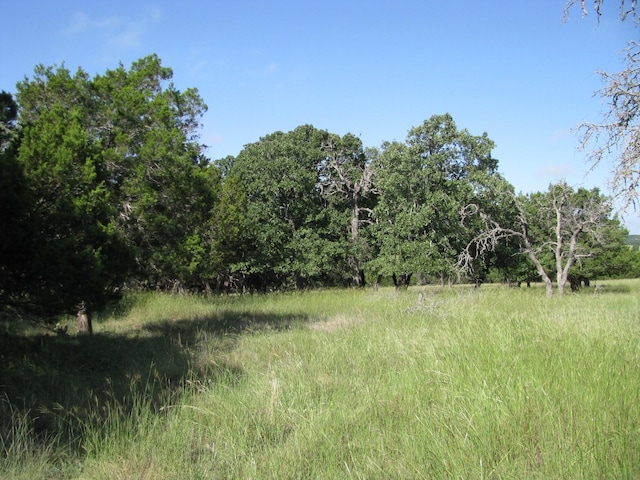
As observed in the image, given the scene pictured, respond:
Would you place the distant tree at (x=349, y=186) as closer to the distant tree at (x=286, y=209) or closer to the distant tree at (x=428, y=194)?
the distant tree at (x=286, y=209)

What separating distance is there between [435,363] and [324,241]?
69.2 feet

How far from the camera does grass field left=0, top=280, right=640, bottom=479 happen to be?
2.73 meters

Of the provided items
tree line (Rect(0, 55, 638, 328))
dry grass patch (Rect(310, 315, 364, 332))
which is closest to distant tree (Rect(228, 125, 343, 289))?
tree line (Rect(0, 55, 638, 328))

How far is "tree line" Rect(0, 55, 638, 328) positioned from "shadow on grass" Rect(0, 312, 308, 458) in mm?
1015

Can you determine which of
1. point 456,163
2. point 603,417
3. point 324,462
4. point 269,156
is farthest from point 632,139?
point 269,156

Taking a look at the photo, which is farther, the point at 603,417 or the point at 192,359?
the point at 192,359

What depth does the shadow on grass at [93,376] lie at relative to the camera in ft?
14.2

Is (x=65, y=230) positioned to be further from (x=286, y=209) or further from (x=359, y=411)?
(x=286, y=209)

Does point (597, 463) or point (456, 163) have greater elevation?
point (456, 163)

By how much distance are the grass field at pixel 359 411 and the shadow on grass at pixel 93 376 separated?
0.04 m

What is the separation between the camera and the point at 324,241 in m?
25.7

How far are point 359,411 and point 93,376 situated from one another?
4678 millimetres

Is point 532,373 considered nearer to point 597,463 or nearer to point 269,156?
point 597,463

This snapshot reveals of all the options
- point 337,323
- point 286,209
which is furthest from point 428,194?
point 337,323
